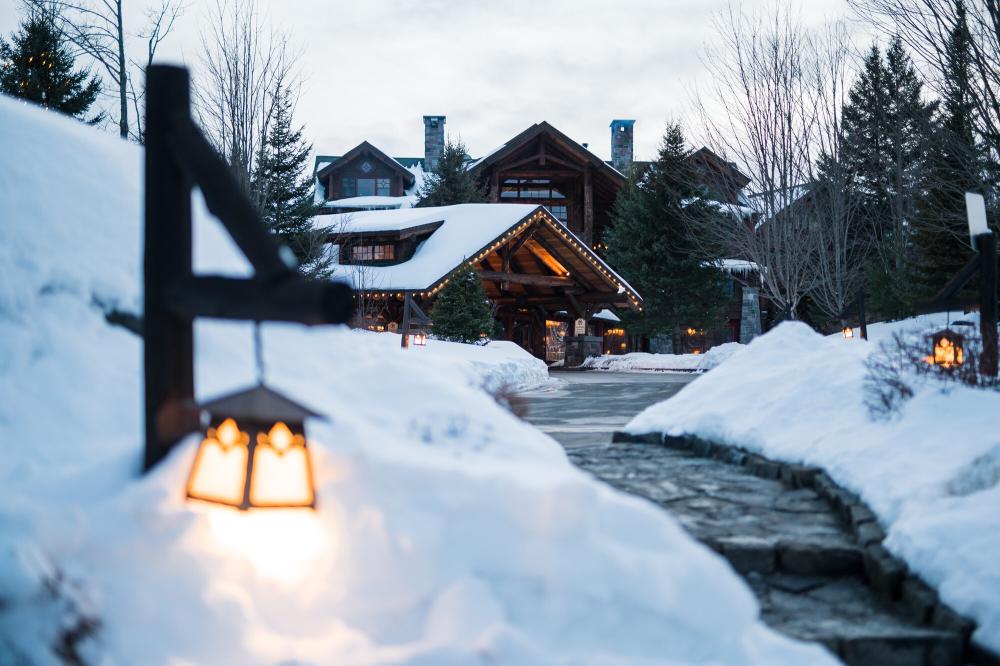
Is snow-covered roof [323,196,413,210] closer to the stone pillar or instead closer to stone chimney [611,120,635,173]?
stone chimney [611,120,635,173]

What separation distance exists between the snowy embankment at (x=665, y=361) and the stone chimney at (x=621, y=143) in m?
12.2

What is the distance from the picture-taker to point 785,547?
356 centimetres

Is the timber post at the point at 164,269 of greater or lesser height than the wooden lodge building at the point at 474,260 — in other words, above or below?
below

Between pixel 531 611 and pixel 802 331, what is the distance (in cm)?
567

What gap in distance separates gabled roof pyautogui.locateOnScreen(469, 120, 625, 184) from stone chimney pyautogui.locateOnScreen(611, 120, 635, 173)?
17.7 feet

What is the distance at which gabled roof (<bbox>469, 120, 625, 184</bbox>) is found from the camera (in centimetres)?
2756

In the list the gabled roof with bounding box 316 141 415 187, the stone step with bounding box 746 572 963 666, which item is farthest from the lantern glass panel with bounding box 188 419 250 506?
the gabled roof with bounding box 316 141 415 187

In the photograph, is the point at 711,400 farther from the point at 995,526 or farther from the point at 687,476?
the point at 995,526

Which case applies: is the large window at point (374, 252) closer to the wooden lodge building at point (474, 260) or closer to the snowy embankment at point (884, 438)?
the wooden lodge building at point (474, 260)

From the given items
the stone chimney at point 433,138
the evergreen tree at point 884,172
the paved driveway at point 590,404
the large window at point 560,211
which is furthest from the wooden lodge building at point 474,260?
the stone chimney at point 433,138

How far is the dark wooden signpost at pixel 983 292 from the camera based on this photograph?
4867 mm

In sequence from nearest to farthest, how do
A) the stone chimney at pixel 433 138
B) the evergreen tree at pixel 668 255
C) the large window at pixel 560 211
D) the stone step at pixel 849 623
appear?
the stone step at pixel 849 623 < the evergreen tree at pixel 668 255 < the large window at pixel 560 211 < the stone chimney at pixel 433 138

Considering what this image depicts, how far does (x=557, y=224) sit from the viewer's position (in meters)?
20.7

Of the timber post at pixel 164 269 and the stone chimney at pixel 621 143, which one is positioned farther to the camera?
the stone chimney at pixel 621 143
